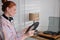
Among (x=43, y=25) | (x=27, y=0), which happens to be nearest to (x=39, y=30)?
(x=43, y=25)

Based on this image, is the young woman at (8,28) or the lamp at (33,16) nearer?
the young woman at (8,28)

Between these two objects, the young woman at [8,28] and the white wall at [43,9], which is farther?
the white wall at [43,9]

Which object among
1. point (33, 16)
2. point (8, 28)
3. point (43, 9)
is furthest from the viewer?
point (43, 9)

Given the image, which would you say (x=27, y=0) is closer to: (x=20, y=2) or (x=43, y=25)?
(x=20, y=2)

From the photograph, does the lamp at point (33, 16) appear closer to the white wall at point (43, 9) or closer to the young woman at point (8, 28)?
the white wall at point (43, 9)

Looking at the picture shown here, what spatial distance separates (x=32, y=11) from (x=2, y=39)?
142cm

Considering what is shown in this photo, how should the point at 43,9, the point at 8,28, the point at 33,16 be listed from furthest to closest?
the point at 43,9 < the point at 33,16 < the point at 8,28

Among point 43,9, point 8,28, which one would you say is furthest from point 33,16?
point 8,28

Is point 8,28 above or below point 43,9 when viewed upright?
below

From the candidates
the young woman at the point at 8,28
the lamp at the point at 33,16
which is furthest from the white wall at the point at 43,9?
the young woman at the point at 8,28

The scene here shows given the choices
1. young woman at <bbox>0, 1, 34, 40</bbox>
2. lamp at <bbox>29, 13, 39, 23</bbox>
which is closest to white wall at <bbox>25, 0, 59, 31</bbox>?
lamp at <bbox>29, 13, 39, 23</bbox>

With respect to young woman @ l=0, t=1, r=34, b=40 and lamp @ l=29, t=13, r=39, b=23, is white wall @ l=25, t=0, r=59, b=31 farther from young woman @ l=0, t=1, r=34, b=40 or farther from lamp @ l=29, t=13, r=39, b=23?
young woman @ l=0, t=1, r=34, b=40

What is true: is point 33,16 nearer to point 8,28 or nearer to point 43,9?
point 43,9

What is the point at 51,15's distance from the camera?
326 cm
